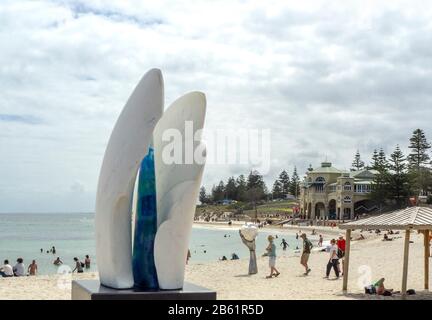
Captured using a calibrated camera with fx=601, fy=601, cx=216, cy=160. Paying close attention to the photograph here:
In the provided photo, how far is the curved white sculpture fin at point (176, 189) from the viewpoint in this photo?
8.53 metres

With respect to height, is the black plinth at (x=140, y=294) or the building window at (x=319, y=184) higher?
the building window at (x=319, y=184)

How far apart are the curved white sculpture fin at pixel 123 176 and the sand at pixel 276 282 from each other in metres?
4.15

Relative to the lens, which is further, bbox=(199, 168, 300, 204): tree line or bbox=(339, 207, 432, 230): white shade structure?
bbox=(199, 168, 300, 204): tree line

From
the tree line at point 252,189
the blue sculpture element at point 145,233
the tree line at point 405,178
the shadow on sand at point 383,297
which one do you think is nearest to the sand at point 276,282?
the shadow on sand at point 383,297

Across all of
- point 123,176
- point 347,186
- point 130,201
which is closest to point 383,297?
point 130,201

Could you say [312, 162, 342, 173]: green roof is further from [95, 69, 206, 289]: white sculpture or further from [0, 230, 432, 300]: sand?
[95, 69, 206, 289]: white sculpture

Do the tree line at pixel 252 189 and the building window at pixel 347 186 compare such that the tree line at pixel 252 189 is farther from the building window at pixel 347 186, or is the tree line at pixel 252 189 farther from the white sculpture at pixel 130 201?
the white sculpture at pixel 130 201

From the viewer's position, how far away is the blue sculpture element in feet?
28.7

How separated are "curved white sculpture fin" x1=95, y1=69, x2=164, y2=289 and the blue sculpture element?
0.16m

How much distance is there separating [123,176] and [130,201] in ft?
1.42


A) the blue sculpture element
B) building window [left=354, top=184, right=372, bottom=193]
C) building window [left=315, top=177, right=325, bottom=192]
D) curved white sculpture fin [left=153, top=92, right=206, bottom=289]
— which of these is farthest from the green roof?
the blue sculpture element

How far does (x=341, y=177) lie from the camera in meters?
78.9
